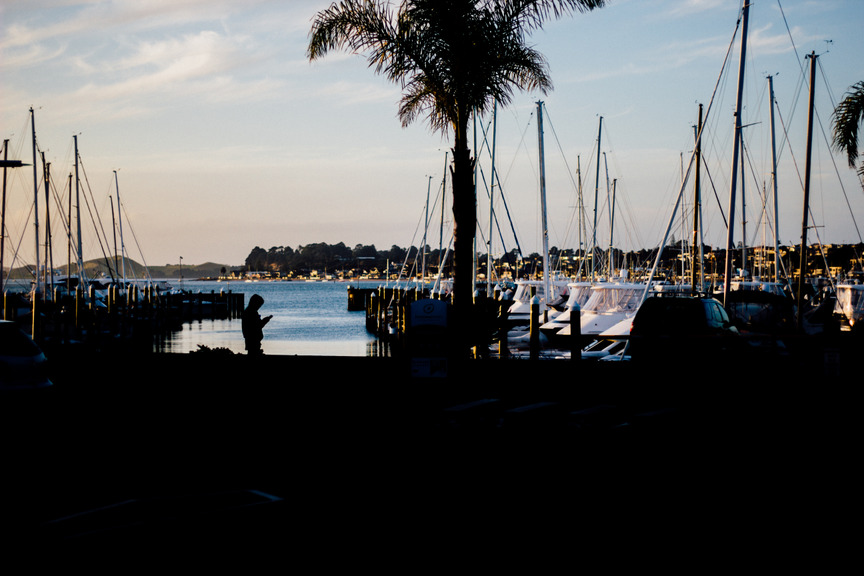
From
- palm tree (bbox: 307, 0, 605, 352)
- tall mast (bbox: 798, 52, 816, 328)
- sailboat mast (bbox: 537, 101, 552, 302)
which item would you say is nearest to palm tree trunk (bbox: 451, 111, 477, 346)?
palm tree (bbox: 307, 0, 605, 352)

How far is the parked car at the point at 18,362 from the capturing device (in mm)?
14711

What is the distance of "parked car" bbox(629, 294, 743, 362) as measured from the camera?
17.6 m

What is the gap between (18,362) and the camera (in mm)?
14797

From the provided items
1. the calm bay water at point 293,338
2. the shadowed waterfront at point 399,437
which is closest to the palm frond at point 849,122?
the shadowed waterfront at point 399,437

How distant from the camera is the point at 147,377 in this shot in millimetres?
18891

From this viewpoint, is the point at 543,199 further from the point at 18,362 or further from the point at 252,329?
the point at 18,362

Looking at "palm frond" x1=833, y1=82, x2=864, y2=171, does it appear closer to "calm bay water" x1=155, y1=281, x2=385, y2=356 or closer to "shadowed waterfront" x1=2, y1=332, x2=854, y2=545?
"shadowed waterfront" x1=2, y1=332, x2=854, y2=545

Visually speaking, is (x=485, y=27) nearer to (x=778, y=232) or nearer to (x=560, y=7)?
(x=560, y=7)

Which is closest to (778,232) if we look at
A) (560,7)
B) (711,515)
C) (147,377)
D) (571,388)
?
(560,7)

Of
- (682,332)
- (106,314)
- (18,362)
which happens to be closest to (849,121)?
(682,332)

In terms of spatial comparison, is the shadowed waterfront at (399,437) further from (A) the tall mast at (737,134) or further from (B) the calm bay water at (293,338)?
(B) the calm bay water at (293,338)

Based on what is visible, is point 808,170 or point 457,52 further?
point 808,170

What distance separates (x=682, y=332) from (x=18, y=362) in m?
13.0

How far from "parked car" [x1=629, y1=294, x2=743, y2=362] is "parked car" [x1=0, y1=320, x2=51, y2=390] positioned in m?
10.6
